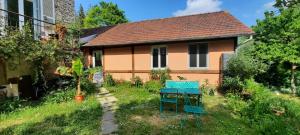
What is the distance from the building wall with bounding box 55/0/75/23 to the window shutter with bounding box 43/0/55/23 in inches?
24.3

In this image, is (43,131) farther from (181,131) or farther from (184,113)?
(184,113)

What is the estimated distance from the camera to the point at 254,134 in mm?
5855

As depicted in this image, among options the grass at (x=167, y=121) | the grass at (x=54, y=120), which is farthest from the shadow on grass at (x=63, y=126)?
the grass at (x=167, y=121)

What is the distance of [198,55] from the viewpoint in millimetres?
12805

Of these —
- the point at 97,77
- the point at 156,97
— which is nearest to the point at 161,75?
the point at 156,97

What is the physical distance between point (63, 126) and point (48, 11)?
9484 mm

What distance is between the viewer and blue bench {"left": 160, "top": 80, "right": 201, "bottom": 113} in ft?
27.0

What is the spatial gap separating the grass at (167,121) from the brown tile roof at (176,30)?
14.6ft

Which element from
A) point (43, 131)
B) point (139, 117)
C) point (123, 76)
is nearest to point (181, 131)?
point (139, 117)

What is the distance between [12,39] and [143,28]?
31.0ft

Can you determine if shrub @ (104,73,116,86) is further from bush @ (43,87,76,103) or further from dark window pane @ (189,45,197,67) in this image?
dark window pane @ (189,45,197,67)

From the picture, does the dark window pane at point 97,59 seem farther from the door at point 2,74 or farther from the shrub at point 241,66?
the shrub at point 241,66

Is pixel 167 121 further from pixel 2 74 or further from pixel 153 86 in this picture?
pixel 2 74

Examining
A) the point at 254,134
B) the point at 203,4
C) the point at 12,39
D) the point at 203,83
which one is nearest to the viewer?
the point at 254,134
